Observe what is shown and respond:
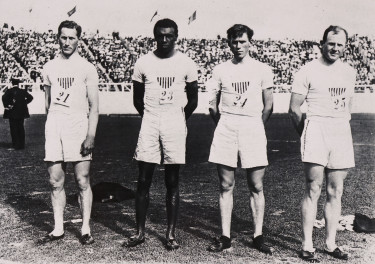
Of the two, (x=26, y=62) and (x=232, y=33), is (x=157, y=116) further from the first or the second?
(x=26, y=62)

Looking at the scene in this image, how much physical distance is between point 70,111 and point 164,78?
108 cm

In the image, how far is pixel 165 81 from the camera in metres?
5.88

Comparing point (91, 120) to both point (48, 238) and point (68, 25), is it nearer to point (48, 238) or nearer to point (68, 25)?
point (68, 25)

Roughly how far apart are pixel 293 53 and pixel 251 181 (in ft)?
139

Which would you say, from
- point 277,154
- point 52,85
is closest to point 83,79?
point 52,85

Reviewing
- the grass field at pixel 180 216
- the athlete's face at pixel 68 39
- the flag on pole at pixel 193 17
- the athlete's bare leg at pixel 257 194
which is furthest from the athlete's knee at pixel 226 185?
the flag on pole at pixel 193 17

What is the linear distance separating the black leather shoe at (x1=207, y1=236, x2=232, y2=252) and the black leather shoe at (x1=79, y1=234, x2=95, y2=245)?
1.27 meters

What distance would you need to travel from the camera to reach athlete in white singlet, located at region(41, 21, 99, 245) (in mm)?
6004

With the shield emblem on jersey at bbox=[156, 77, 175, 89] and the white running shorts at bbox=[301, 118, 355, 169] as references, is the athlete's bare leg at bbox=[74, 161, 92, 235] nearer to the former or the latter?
the shield emblem on jersey at bbox=[156, 77, 175, 89]

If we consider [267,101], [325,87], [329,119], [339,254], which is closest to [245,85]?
[267,101]

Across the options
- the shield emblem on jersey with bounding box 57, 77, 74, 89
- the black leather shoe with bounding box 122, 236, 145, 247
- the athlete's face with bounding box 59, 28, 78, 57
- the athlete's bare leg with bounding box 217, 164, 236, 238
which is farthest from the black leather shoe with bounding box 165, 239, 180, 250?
the athlete's face with bounding box 59, 28, 78, 57

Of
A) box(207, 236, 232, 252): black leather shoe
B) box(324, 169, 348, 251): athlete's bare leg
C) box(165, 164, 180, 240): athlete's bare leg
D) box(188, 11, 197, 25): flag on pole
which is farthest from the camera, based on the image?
box(188, 11, 197, 25): flag on pole

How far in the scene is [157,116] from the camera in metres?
5.91

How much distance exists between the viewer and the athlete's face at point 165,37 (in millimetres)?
5746
